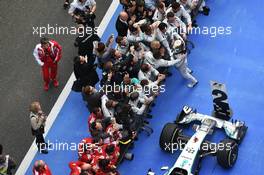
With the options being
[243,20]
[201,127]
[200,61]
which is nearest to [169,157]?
[201,127]

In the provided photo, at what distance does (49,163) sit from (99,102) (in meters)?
2.07

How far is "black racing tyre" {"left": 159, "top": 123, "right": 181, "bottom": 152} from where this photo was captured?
15602 mm

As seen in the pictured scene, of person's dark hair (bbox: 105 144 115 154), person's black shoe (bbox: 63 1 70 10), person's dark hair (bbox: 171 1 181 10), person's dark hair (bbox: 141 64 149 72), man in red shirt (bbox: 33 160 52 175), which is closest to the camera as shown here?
man in red shirt (bbox: 33 160 52 175)

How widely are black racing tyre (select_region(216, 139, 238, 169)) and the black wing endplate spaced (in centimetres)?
86

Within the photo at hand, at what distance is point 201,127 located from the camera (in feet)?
51.9

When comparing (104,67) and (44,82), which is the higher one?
(104,67)

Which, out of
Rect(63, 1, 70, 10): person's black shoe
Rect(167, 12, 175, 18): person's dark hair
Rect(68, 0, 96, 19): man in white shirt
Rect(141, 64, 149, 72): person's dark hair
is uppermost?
Rect(167, 12, 175, 18): person's dark hair

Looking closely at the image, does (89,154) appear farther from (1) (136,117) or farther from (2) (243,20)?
(2) (243,20)

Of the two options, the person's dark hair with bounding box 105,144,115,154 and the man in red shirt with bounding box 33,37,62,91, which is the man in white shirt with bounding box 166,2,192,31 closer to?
the man in red shirt with bounding box 33,37,62,91

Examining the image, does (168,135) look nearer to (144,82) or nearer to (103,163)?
(144,82)

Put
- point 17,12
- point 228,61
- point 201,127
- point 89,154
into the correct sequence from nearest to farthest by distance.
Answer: point 89,154, point 201,127, point 228,61, point 17,12

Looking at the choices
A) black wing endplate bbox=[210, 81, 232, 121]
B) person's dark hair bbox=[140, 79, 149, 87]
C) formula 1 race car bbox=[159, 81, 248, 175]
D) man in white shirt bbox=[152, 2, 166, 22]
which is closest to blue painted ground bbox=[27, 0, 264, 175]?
formula 1 race car bbox=[159, 81, 248, 175]

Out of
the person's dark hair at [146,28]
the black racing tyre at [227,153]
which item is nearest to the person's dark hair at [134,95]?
the person's dark hair at [146,28]

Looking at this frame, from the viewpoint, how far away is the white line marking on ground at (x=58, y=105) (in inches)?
634
